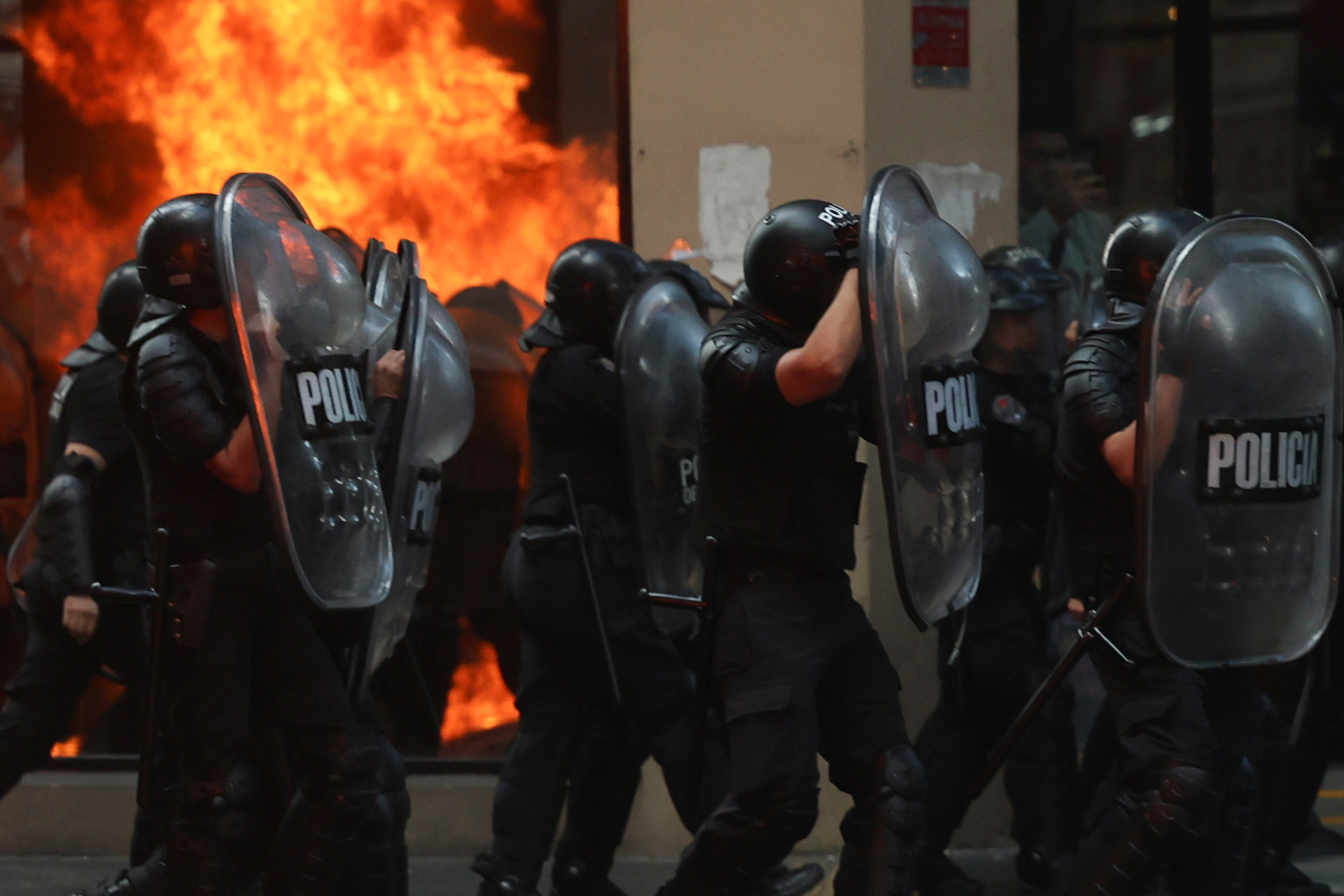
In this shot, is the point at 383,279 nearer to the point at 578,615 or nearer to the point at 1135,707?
the point at 578,615

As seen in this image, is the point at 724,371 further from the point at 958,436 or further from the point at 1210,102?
the point at 1210,102

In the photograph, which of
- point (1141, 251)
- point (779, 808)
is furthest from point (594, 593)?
point (1141, 251)

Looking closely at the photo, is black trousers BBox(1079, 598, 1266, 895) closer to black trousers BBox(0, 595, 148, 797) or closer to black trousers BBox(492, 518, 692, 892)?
black trousers BBox(492, 518, 692, 892)

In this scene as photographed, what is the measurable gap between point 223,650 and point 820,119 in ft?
8.61

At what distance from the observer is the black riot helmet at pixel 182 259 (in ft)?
12.1

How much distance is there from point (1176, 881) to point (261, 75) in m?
3.97

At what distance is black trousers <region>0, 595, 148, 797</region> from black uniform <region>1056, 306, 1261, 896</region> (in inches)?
100

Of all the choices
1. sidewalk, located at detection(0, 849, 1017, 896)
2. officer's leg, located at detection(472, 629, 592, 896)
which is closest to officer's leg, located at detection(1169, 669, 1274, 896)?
sidewalk, located at detection(0, 849, 1017, 896)

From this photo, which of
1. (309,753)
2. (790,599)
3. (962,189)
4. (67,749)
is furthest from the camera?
(67,749)

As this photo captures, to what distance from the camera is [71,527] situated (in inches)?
185

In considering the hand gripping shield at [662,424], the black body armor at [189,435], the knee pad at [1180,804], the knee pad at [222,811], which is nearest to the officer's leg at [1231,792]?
the knee pad at [1180,804]

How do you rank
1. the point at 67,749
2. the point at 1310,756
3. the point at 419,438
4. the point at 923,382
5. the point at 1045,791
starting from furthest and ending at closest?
the point at 67,749 → the point at 1045,791 → the point at 1310,756 → the point at 419,438 → the point at 923,382

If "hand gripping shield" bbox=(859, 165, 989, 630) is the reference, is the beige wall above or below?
above

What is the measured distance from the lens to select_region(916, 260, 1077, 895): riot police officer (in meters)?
4.82
